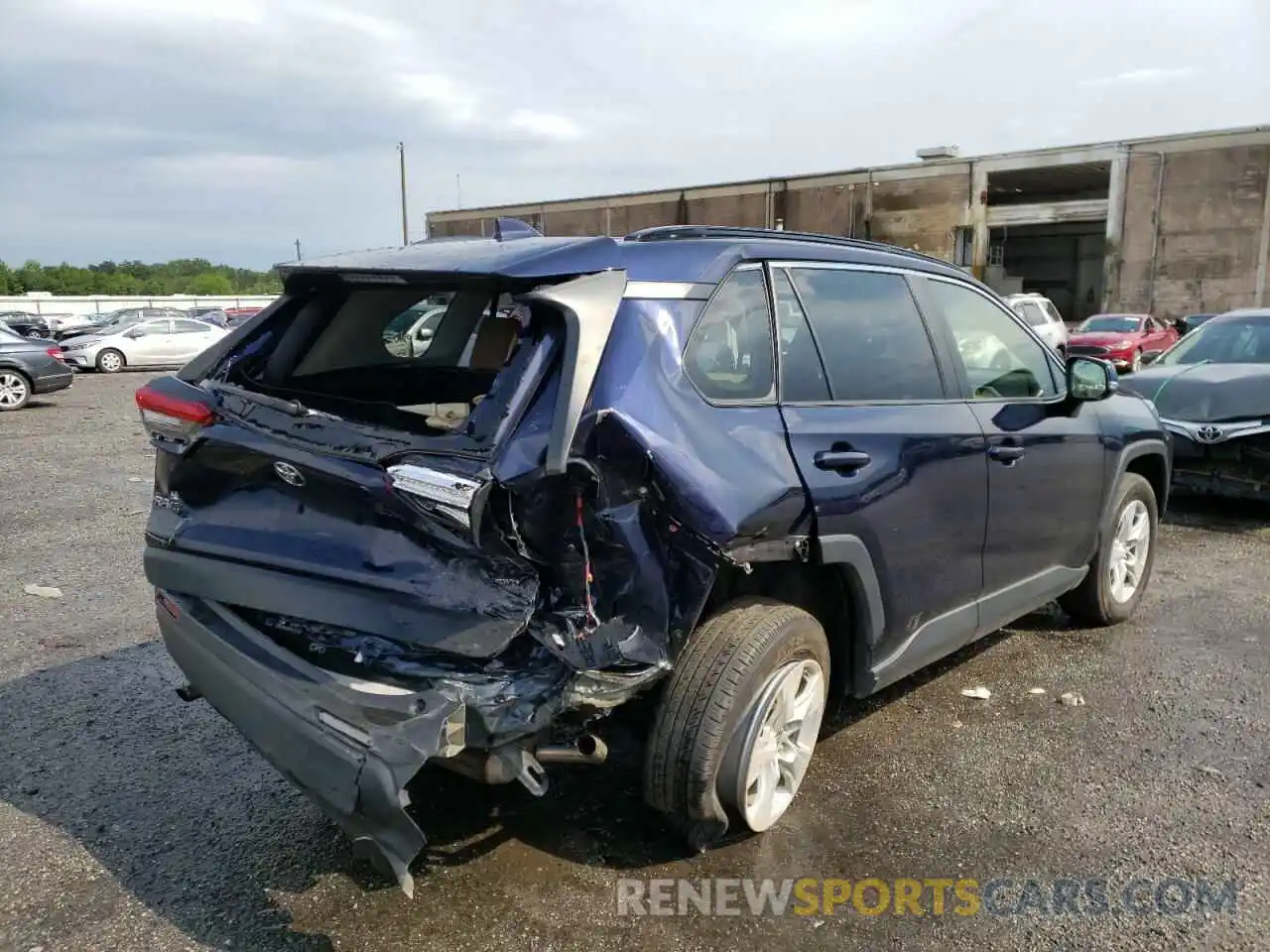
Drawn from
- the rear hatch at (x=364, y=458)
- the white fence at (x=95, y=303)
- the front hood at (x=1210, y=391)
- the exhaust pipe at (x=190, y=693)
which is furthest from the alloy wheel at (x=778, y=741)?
the white fence at (x=95, y=303)

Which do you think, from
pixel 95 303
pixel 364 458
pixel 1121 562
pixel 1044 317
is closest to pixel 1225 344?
pixel 1121 562

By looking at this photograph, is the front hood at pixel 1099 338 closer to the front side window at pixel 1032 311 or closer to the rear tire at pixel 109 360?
the front side window at pixel 1032 311

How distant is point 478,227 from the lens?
56.3 meters

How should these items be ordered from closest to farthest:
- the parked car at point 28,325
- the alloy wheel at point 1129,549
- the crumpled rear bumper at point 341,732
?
the crumpled rear bumper at point 341,732, the alloy wheel at point 1129,549, the parked car at point 28,325

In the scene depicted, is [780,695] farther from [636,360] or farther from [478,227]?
[478,227]

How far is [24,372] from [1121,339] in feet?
68.5

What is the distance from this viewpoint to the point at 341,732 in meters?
2.43

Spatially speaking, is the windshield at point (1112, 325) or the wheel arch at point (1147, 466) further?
Result: the windshield at point (1112, 325)

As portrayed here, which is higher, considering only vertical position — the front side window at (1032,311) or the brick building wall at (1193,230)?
the brick building wall at (1193,230)

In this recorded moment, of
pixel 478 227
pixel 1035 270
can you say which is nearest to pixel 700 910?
pixel 1035 270

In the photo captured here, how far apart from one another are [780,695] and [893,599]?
1.97 ft

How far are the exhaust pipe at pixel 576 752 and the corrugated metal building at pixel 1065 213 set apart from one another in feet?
102

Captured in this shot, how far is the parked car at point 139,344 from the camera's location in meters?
23.6

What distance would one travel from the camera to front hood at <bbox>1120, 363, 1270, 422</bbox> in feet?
23.3
